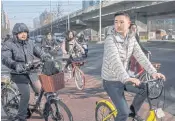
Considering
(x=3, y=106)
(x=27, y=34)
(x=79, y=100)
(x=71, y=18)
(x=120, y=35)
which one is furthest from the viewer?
(x=71, y=18)

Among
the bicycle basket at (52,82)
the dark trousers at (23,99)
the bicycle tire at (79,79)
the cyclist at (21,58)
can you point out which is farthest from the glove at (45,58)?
the bicycle tire at (79,79)

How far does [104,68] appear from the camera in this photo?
13.4ft

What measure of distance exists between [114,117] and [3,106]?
2.58 metres

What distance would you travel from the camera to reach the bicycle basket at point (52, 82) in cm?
489

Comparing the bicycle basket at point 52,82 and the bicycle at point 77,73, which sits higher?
the bicycle basket at point 52,82

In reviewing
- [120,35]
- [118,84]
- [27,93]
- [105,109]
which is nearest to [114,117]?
[105,109]

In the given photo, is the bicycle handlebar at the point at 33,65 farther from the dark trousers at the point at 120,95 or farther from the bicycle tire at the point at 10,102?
the dark trousers at the point at 120,95

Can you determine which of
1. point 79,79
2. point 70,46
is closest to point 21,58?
point 79,79

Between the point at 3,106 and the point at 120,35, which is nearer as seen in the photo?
the point at 120,35

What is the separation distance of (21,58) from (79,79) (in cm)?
492

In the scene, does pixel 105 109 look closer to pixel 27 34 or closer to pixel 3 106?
pixel 27 34

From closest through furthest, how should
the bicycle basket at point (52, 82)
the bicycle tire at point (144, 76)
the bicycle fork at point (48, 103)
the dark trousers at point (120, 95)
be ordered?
the dark trousers at point (120, 95) < the bicycle basket at point (52, 82) < the bicycle fork at point (48, 103) < the bicycle tire at point (144, 76)

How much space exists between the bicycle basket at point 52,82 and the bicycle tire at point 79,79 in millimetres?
4780

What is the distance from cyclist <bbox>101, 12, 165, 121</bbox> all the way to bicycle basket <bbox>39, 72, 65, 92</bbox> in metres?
0.96
